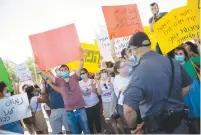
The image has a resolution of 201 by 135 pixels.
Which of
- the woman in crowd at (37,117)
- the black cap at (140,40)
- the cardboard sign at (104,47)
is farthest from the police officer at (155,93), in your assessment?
the cardboard sign at (104,47)

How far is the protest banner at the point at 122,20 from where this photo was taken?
530 cm

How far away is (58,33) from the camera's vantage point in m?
5.24

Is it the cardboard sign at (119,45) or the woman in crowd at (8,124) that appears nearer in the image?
the woman in crowd at (8,124)

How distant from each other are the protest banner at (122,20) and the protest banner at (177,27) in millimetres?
1147

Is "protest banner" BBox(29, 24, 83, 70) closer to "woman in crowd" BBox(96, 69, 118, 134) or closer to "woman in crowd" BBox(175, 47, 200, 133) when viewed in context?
"woman in crowd" BBox(96, 69, 118, 134)

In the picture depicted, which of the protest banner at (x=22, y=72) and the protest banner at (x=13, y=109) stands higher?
the protest banner at (x=22, y=72)

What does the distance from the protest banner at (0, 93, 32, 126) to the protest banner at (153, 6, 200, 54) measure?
2585 millimetres

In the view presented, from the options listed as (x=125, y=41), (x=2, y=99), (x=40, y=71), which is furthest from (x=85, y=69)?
(x=2, y=99)

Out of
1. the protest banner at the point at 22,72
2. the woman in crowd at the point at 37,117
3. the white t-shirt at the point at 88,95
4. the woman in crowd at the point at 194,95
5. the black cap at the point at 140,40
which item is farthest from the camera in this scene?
the protest banner at the point at 22,72

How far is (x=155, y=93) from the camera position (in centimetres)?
249

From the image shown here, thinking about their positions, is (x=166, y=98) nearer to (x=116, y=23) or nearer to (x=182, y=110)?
(x=182, y=110)

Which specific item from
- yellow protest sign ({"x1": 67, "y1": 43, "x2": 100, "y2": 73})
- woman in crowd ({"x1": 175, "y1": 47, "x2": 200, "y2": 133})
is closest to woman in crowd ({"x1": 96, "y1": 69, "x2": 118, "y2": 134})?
yellow protest sign ({"x1": 67, "y1": 43, "x2": 100, "y2": 73})

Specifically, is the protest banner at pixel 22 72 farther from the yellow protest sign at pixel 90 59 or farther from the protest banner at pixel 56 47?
the protest banner at pixel 56 47

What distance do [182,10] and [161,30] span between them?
396mm
